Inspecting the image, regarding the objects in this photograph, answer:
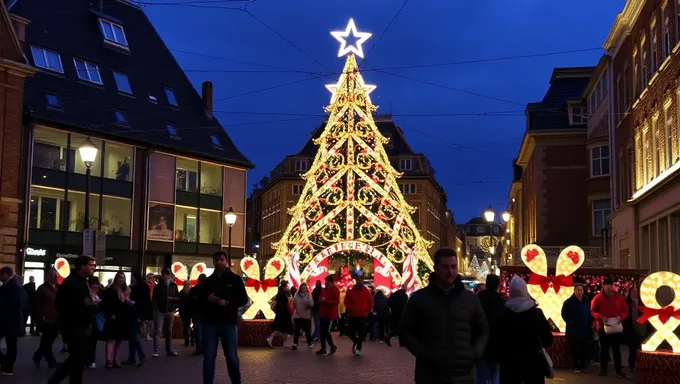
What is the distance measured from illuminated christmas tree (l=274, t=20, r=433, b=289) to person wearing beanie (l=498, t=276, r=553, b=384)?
1919 centimetres

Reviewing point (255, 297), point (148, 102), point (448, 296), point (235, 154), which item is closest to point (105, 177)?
point (148, 102)

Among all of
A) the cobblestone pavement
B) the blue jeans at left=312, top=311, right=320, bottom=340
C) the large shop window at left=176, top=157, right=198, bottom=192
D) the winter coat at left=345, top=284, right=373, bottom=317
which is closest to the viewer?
the cobblestone pavement

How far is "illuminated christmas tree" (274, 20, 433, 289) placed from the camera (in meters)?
28.2

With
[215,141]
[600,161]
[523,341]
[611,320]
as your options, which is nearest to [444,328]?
[523,341]

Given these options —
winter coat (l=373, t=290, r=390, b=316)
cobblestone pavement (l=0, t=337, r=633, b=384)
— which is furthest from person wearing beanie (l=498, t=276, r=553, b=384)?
winter coat (l=373, t=290, r=390, b=316)

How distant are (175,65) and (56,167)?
13630 millimetres

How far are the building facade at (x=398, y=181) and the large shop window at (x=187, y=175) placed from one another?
1462 inches

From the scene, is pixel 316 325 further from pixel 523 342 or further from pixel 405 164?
pixel 405 164

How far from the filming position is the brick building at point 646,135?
2491 centimetres

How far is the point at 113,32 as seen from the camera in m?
47.5

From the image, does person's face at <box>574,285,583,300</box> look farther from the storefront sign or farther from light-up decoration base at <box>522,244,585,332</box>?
the storefront sign

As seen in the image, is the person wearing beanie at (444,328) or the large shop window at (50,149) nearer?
the person wearing beanie at (444,328)

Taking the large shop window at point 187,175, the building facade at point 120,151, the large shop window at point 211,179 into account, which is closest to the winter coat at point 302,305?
the building facade at point 120,151

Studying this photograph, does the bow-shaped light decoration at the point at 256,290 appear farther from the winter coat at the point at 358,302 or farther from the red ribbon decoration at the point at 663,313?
the red ribbon decoration at the point at 663,313
